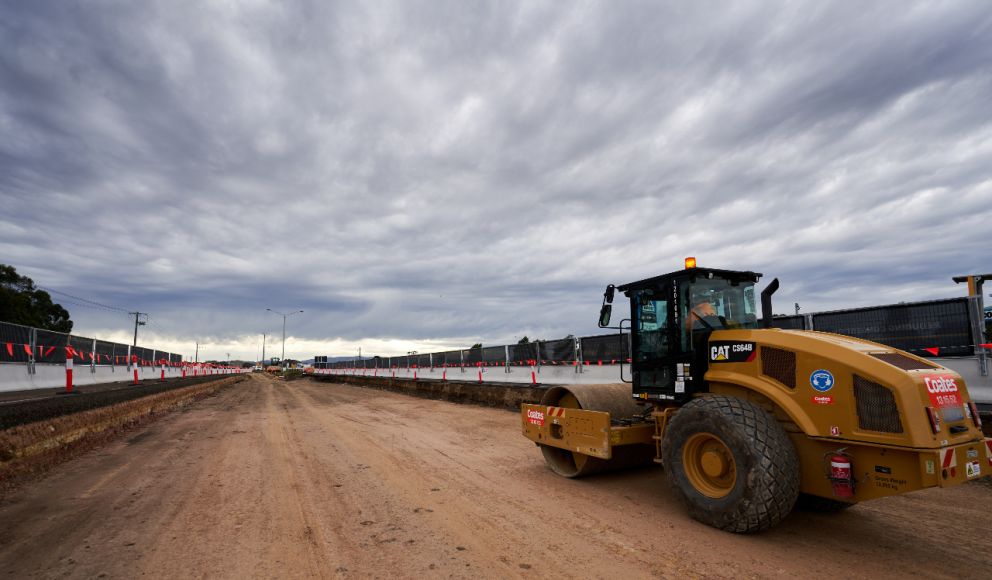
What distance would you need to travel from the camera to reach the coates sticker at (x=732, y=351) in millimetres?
4742

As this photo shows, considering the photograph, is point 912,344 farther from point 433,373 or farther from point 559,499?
point 433,373

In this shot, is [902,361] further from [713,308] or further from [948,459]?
[713,308]

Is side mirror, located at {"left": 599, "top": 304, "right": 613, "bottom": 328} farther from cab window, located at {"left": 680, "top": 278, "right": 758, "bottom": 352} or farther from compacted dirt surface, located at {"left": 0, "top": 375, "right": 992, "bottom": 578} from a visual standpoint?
compacted dirt surface, located at {"left": 0, "top": 375, "right": 992, "bottom": 578}

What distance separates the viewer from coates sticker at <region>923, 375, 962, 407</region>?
3.77 metres

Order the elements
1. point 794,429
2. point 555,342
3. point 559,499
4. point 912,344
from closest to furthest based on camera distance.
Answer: point 794,429
point 559,499
point 912,344
point 555,342

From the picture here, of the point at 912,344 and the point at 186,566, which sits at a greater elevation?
the point at 912,344

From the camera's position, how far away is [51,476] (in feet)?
21.2

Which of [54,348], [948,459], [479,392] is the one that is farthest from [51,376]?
[948,459]

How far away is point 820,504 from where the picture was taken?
4977 mm

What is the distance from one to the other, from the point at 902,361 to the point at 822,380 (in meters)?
0.70

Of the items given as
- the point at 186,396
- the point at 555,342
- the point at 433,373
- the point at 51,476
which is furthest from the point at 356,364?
the point at 51,476

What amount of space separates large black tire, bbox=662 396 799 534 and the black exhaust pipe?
4.37ft

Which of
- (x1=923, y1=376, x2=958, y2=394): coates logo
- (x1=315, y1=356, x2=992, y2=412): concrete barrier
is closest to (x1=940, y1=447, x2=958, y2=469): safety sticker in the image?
(x1=923, y1=376, x2=958, y2=394): coates logo

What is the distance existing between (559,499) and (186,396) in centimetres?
1881
